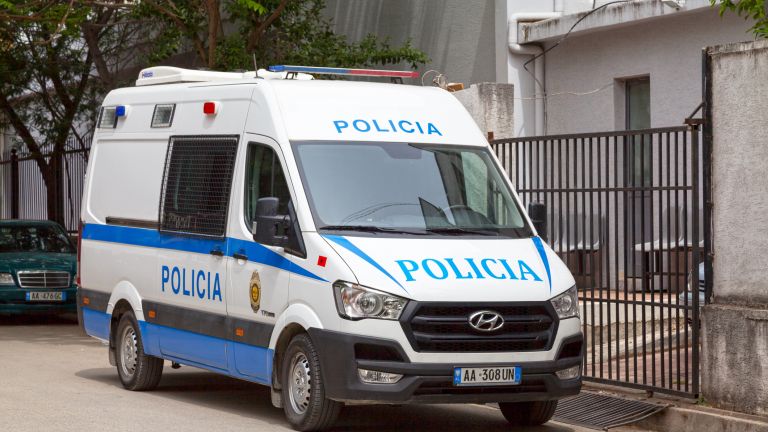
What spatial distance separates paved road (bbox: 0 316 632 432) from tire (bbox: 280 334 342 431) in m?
0.28

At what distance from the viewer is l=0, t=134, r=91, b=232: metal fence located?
28797mm

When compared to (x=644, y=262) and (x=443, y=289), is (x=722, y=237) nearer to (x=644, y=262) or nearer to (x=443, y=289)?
(x=644, y=262)

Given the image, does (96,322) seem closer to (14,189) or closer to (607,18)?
(607,18)

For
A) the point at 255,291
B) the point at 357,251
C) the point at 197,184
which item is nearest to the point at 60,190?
the point at 197,184

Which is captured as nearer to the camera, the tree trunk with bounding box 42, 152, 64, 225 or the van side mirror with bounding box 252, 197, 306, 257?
the van side mirror with bounding box 252, 197, 306, 257

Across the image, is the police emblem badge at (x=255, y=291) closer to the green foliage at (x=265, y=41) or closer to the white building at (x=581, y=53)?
the green foliage at (x=265, y=41)

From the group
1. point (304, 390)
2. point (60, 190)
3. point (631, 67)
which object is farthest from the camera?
point (60, 190)

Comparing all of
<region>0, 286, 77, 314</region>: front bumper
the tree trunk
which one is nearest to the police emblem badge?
<region>0, 286, 77, 314</region>: front bumper

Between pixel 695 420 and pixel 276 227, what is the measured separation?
3.35 meters

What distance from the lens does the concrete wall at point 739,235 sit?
10.3 m

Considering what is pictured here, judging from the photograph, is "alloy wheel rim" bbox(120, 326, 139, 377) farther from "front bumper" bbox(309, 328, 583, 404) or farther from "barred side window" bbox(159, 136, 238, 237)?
"front bumper" bbox(309, 328, 583, 404)

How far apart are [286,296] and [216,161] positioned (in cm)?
181

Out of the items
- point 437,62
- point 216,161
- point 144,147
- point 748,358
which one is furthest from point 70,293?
point 748,358

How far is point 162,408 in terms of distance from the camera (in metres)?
11.2
